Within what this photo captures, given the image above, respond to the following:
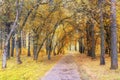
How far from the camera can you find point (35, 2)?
32656 millimetres

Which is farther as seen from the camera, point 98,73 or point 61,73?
point 61,73

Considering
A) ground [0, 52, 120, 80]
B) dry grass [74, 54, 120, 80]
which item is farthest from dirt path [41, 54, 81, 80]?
dry grass [74, 54, 120, 80]

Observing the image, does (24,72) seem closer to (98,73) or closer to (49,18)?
(98,73)

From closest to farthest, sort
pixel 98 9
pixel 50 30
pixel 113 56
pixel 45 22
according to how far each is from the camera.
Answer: pixel 113 56 < pixel 98 9 < pixel 45 22 < pixel 50 30

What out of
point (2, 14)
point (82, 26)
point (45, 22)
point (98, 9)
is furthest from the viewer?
point (82, 26)

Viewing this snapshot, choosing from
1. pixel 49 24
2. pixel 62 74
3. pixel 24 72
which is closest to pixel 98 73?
pixel 62 74

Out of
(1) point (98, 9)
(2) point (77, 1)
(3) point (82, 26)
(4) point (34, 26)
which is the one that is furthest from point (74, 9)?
(3) point (82, 26)

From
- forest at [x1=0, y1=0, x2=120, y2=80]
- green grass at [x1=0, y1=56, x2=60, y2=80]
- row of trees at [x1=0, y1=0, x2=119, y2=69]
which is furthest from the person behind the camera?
row of trees at [x1=0, y1=0, x2=119, y2=69]

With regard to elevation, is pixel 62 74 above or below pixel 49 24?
below

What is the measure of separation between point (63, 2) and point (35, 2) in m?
3.09

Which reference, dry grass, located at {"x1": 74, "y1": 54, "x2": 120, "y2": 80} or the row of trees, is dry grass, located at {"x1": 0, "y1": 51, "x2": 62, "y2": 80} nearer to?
the row of trees

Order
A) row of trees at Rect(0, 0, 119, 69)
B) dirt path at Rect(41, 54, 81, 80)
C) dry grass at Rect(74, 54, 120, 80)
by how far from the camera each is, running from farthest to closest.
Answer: row of trees at Rect(0, 0, 119, 69) → dry grass at Rect(74, 54, 120, 80) → dirt path at Rect(41, 54, 81, 80)

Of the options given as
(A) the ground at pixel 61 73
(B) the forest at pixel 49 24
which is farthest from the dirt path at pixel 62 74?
(B) the forest at pixel 49 24

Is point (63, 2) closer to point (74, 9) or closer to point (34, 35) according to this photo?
point (74, 9)
